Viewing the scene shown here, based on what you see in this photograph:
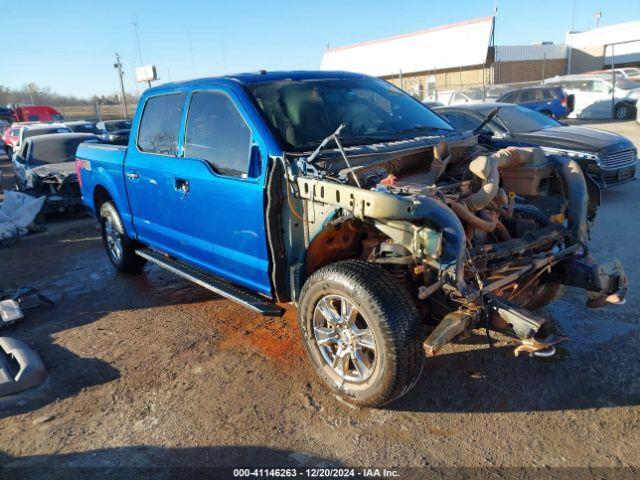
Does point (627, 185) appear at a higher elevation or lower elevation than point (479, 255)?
lower

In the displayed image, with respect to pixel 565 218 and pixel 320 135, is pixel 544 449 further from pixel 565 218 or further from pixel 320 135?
pixel 320 135

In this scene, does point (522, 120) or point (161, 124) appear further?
point (522, 120)

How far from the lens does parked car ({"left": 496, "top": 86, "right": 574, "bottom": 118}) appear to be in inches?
727

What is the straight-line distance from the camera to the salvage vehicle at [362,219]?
2.83m

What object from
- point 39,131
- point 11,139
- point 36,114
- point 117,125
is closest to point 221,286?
point 39,131

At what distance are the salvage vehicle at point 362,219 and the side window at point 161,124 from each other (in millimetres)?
22

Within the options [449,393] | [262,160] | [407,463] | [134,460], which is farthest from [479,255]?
[134,460]

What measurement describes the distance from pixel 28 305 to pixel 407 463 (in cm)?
424

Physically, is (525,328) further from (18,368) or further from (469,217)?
(18,368)

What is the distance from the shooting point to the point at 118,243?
5977mm

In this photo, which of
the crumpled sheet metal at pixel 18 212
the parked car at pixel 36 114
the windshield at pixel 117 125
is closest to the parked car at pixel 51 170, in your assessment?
the crumpled sheet metal at pixel 18 212

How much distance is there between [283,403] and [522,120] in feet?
23.6

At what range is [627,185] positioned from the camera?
28.9 feet

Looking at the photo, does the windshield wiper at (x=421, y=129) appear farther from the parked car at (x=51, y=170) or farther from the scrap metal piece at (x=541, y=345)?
the parked car at (x=51, y=170)
